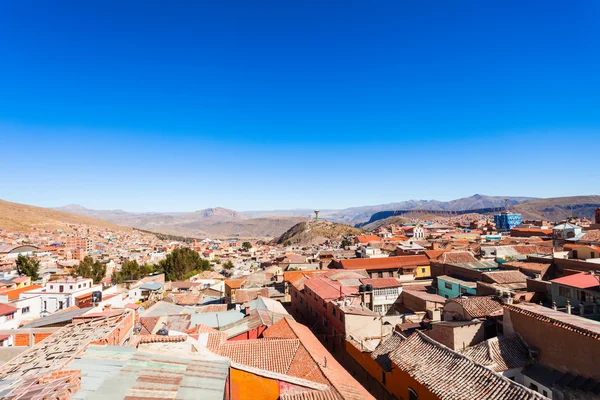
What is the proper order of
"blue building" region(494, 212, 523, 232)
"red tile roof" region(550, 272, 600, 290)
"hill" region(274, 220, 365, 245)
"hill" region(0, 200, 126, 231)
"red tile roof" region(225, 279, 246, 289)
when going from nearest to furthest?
"red tile roof" region(550, 272, 600, 290) < "red tile roof" region(225, 279, 246, 289) < "blue building" region(494, 212, 523, 232) < "hill" region(274, 220, 365, 245) < "hill" region(0, 200, 126, 231)

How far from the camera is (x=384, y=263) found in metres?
37.8

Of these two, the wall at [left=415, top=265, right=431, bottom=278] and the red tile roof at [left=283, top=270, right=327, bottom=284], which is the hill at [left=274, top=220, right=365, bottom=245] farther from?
the red tile roof at [left=283, top=270, right=327, bottom=284]

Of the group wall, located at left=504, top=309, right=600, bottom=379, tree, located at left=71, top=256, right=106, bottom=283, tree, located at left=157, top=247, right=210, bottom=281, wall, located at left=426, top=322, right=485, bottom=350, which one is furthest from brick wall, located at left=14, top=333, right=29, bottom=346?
tree, located at left=157, top=247, right=210, bottom=281

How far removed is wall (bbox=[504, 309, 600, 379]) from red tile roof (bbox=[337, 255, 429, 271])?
952 inches

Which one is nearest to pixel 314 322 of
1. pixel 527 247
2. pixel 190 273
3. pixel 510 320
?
pixel 510 320

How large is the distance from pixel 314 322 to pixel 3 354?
51.9 ft

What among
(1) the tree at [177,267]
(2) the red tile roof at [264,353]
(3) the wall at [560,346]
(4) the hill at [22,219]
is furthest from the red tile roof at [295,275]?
(4) the hill at [22,219]

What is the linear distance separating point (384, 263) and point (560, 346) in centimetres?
2723

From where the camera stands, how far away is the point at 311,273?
3384cm

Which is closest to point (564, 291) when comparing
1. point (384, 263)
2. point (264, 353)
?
point (264, 353)

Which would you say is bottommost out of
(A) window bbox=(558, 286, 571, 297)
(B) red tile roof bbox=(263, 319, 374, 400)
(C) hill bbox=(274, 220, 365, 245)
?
(C) hill bbox=(274, 220, 365, 245)

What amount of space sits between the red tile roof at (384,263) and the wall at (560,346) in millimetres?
24188

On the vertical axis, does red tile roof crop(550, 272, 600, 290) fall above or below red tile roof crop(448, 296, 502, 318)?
above

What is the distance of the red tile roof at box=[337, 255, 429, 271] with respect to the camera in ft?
121
